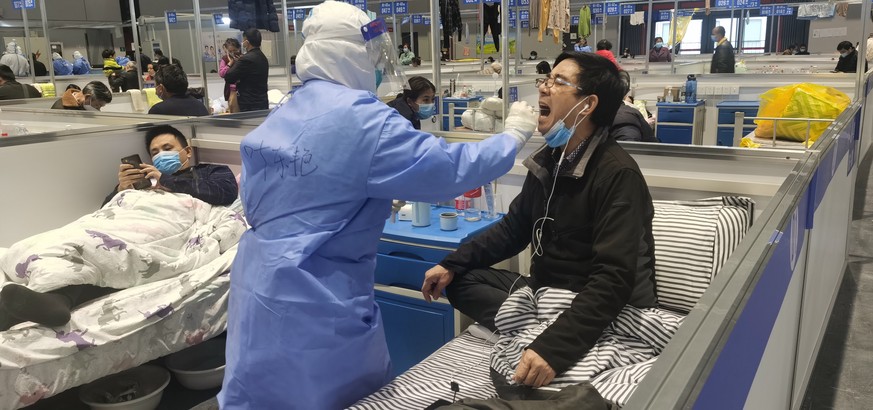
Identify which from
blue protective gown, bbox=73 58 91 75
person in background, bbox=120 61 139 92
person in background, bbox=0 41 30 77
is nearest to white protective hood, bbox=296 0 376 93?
person in background, bbox=120 61 139 92

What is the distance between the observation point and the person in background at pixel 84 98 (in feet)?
19.3

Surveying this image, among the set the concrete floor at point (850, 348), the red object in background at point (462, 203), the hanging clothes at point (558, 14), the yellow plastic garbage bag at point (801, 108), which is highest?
the hanging clothes at point (558, 14)

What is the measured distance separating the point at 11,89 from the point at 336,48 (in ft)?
22.3

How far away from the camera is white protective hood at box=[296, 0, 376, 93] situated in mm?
2039

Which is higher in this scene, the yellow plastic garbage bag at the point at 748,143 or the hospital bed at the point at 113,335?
the yellow plastic garbage bag at the point at 748,143

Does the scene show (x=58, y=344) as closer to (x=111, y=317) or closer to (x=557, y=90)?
(x=111, y=317)

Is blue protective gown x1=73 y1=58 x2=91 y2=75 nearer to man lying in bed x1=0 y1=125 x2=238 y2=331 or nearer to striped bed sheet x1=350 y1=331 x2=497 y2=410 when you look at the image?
man lying in bed x1=0 y1=125 x2=238 y2=331

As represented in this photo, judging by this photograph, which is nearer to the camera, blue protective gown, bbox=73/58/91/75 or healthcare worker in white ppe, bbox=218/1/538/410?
healthcare worker in white ppe, bbox=218/1/538/410

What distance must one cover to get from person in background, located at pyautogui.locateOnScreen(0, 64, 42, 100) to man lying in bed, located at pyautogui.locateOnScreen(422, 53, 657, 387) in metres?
6.80

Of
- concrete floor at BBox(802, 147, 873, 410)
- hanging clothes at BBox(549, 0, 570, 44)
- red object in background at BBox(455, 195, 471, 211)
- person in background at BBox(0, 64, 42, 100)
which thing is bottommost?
concrete floor at BBox(802, 147, 873, 410)

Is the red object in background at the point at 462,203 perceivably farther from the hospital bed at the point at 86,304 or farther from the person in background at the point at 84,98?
the person in background at the point at 84,98

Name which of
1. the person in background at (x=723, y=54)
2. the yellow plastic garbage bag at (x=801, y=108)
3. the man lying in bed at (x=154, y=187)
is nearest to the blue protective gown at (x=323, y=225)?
the man lying in bed at (x=154, y=187)

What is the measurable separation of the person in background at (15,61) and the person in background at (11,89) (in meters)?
4.83

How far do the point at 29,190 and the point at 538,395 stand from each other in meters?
3.01
